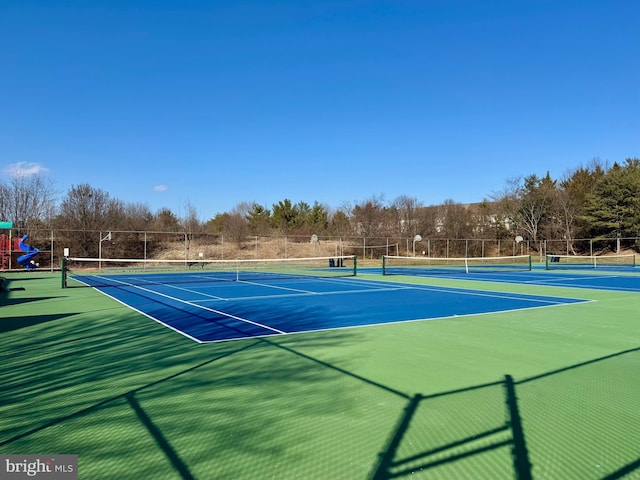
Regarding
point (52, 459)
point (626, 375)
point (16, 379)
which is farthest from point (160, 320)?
point (626, 375)

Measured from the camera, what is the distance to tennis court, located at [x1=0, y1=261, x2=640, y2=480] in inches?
123

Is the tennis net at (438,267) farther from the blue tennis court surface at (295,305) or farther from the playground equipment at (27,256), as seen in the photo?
the playground equipment at (27,256)

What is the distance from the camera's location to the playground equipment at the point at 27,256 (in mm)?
24516

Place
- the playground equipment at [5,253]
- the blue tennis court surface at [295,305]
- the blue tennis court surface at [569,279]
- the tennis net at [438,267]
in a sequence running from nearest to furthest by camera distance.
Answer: the blue tennis court surface at [295,305] < the blue tennis court surface at [569,279] < the playground equipment at [5,253] < the tennis net at [438,267]

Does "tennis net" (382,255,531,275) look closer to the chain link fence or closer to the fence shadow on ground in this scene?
the chain link fence

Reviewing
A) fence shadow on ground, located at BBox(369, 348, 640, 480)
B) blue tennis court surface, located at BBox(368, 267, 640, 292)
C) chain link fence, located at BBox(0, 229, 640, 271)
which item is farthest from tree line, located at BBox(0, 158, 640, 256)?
fence shadow on ground, located at BBox(369, 348, 640, 480)

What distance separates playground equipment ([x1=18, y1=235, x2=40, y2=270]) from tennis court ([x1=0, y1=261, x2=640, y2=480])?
58.7ft

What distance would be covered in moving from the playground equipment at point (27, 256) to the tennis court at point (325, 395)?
17.9 m

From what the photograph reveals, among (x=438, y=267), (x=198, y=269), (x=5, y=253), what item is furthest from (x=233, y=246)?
(x=438, y=267)

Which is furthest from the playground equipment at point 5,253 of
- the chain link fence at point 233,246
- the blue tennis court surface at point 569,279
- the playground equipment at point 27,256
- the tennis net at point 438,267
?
the blue tennis court surface at point 569,279

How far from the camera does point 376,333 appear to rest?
7.71 m

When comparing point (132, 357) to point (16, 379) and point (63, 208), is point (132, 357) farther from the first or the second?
point (63, 208)

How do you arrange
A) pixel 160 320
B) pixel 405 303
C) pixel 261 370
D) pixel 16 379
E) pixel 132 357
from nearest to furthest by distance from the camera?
1. pixel 16 379
2. pixel 261 370
3. pixel 132 357
4. pixel 160 320
5. pixel 405 303

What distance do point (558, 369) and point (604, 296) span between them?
1011 cm
